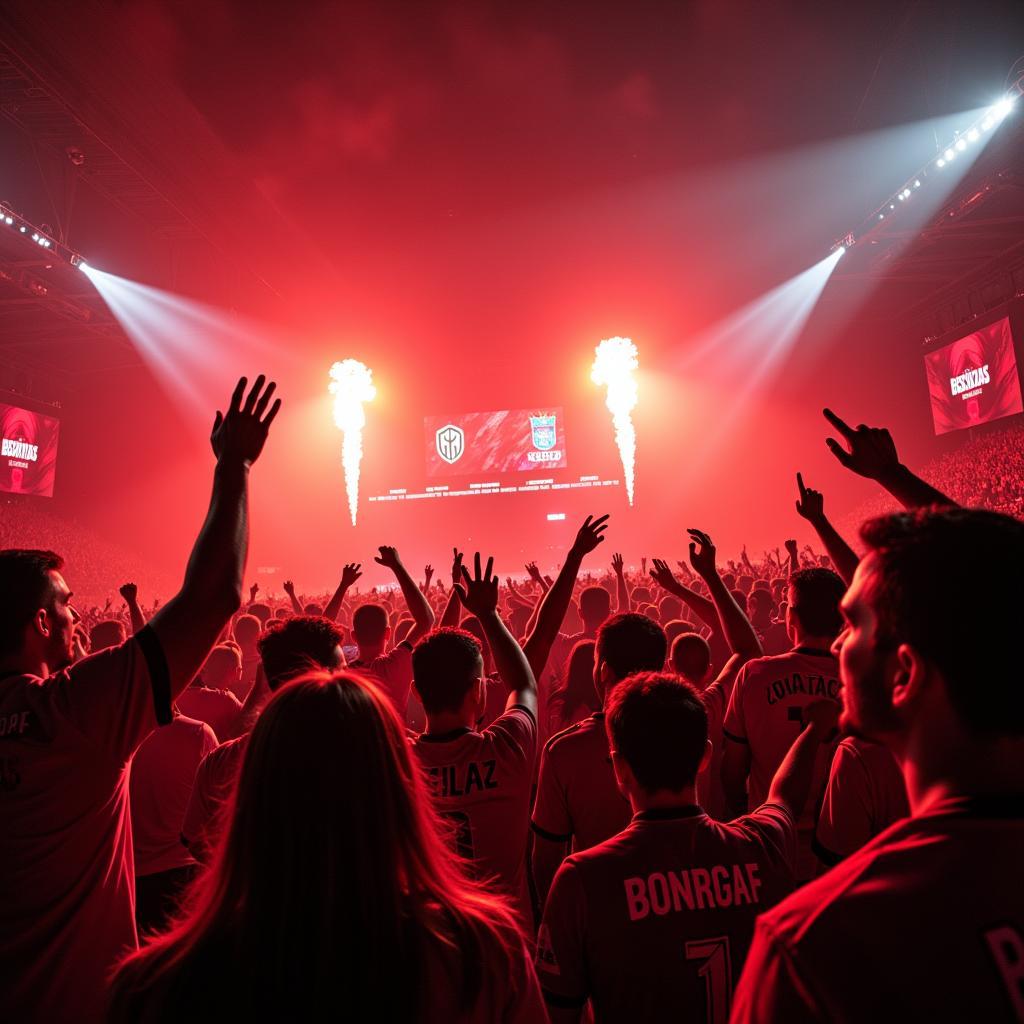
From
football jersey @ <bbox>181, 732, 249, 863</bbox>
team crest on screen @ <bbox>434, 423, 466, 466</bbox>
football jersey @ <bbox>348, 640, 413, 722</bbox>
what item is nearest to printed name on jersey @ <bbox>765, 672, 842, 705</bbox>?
football jersey @ <bbox>348, 640, 413, 722</bbox>

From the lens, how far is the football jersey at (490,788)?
93.4 inches

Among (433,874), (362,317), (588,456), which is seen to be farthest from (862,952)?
(588,456)

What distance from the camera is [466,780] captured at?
94.0 inches

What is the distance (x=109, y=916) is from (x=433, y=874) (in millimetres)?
1296

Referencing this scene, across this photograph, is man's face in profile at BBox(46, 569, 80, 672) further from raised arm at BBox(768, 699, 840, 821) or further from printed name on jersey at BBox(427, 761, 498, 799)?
raised arm at BBox(768, 699, 840, 821)

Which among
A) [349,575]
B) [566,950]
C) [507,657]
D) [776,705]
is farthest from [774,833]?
[349,575]

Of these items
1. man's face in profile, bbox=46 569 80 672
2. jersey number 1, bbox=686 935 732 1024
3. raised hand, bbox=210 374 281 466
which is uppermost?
raised hand, bbox=210 374 281 466

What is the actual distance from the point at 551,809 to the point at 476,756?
59cm

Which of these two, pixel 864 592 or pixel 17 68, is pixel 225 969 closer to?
pixel 864 592

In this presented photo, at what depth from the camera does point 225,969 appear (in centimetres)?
108

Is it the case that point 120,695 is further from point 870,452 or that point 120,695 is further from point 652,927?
point 870,452

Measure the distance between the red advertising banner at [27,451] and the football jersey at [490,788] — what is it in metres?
28.3

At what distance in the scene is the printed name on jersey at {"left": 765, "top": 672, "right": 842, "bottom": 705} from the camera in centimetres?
308

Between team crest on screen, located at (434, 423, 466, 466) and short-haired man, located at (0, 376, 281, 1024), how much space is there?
2958 cm
